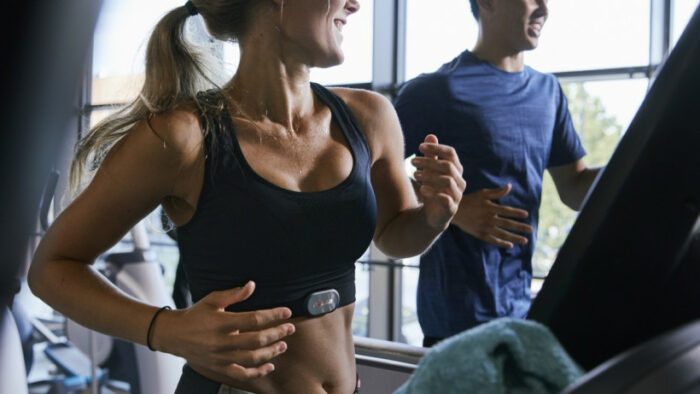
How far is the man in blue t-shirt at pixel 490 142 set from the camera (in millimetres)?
1685

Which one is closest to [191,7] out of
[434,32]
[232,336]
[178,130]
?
[178,130]

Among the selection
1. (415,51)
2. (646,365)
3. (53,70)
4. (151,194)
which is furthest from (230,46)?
(415,51)

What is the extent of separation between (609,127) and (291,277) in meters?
2.54

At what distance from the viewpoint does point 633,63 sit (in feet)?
10.4

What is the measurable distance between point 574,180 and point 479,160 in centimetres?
35

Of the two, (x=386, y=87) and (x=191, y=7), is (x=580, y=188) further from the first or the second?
(x=386, y=87)

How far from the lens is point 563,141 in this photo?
182cm

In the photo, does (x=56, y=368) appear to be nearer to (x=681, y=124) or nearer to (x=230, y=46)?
(x=230, y=46)

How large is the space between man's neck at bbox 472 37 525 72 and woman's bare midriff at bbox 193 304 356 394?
991 millimetres

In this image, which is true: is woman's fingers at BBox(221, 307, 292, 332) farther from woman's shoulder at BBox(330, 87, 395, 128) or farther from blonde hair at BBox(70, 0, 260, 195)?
woman's shoulder at BBox(330, 87, 395, 128)

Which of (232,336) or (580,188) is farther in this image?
(580,188)

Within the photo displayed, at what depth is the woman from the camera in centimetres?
99

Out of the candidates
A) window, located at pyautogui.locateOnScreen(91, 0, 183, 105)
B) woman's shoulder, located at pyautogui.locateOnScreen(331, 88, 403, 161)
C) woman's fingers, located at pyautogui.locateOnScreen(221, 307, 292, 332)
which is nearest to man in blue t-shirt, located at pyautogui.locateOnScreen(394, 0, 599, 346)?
woman's shoulder, located at pyautogui.locateOnScreen(331, 88, 403, 161)

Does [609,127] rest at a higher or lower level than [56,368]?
higher
